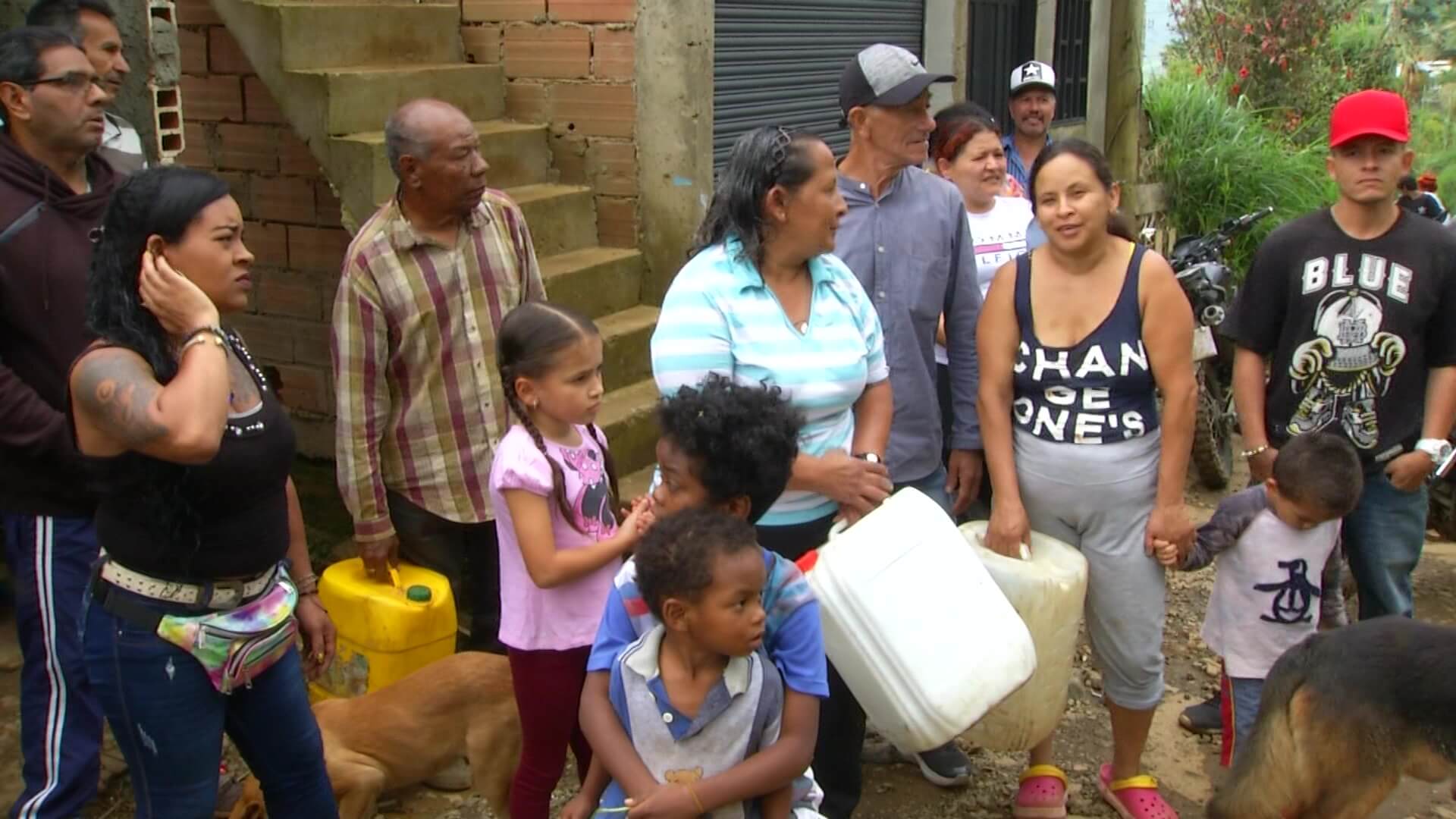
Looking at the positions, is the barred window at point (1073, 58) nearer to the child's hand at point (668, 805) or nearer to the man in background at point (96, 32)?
the man in background at point (96, 32)

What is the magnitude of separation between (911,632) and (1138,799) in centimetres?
136

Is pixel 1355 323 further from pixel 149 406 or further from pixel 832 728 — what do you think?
pixel 149 406

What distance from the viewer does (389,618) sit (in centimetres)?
362

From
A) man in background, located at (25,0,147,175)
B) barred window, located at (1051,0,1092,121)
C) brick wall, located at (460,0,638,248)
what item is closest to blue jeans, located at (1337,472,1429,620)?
brick wall, located at (460,0,638,248)

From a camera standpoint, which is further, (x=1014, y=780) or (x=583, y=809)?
(x=1014, y=780)

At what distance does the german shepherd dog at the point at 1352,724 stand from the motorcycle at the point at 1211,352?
3116 mm

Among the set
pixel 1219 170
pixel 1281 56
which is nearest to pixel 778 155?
pixel 1219 170

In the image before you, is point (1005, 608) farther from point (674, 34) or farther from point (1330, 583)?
point (674, 34)

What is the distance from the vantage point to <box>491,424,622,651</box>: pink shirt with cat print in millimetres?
2787

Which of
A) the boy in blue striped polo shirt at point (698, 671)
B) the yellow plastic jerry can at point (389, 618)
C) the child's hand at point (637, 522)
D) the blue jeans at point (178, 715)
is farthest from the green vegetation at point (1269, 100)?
the blue jeans at point (178, 715)

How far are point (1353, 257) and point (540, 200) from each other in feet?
10.7

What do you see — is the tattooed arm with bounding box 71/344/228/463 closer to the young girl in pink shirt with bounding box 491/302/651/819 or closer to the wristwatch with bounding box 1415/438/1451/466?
the young girl in pink shirt with bounding box 491/302/651/819

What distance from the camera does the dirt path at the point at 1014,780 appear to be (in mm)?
3684

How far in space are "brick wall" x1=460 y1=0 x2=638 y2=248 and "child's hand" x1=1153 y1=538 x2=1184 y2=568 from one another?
322 centimetres
